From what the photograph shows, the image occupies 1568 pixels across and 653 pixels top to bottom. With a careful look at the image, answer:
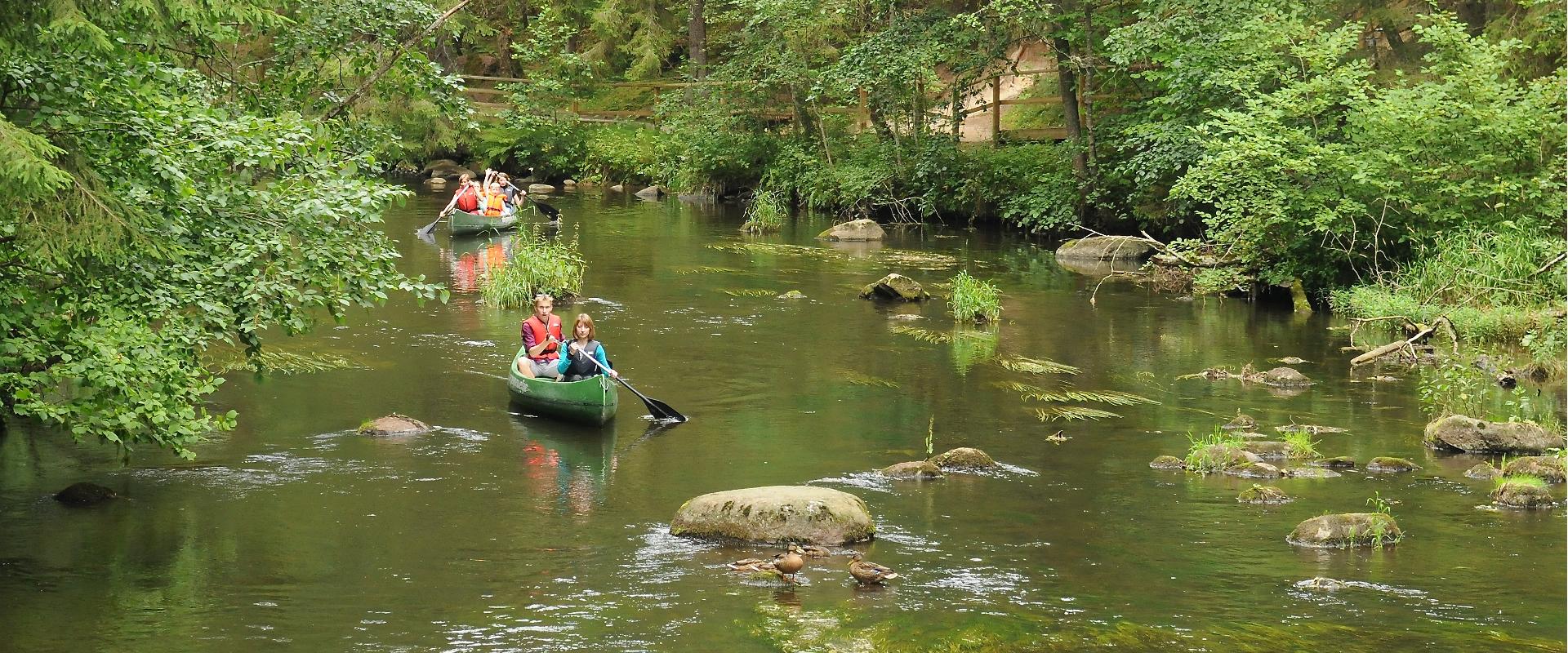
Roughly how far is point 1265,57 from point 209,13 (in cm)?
1727

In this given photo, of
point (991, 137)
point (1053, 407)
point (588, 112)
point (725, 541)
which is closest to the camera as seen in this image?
point (725, 541)

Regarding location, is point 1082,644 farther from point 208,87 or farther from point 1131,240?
point 1131,240

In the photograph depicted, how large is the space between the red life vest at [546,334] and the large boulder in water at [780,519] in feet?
15.7

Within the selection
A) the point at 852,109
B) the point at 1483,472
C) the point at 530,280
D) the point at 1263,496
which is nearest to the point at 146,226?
the point at 1263,496

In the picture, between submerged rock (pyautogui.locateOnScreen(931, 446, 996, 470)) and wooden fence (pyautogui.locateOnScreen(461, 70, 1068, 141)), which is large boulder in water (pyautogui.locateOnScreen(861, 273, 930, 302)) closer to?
wooden fence (pyautogui.locateOnScreen(461, 70, 1068, 141))

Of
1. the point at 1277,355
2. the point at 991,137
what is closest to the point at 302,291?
the point at 1277,355

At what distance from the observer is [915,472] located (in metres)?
12.6

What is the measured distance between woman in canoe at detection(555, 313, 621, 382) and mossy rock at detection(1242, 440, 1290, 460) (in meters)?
5.86

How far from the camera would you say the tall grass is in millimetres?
21641

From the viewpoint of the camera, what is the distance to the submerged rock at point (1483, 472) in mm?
12656

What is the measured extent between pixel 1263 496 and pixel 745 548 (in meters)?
4.18

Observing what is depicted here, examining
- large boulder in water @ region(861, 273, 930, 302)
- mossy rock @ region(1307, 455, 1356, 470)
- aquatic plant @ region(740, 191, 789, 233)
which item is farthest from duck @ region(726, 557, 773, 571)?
aquatic plant @ region(740, 191, 789, 233)

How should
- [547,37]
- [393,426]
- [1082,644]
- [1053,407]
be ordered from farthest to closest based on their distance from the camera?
[547,37] → [1053,407] → [393,426] → [1082,644]

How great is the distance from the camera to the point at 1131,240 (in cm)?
2828
